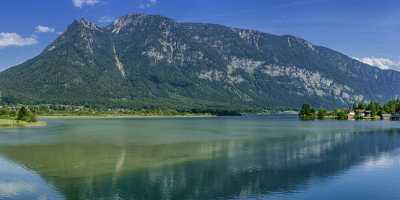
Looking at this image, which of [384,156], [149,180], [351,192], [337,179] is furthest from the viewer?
[384,156]

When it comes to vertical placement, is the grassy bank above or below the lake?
above

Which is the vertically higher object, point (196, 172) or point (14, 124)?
point (14, 124)

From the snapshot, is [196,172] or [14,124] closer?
[196,172]

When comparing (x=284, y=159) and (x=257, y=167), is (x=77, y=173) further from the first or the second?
(x=284, y=159)

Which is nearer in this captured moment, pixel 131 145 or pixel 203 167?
pixel 203 167

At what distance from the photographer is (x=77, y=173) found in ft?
196

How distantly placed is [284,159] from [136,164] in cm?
2344

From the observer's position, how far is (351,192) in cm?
5091

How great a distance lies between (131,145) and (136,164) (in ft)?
99.5

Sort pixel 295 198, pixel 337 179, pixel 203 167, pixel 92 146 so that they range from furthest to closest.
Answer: pixel 92 146
pixel 203 167
pixel 337 179
pixel 295 198

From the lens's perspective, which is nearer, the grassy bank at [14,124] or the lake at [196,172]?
the lake at [196,172]

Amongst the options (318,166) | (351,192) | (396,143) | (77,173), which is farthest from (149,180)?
(396,143)

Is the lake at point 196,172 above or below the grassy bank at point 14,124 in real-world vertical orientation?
below

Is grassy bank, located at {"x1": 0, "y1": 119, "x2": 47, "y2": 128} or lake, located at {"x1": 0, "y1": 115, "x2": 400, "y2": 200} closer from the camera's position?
lake, located at {"x1": 0, "y1": 115, "x2": 400, "y2": 200}
